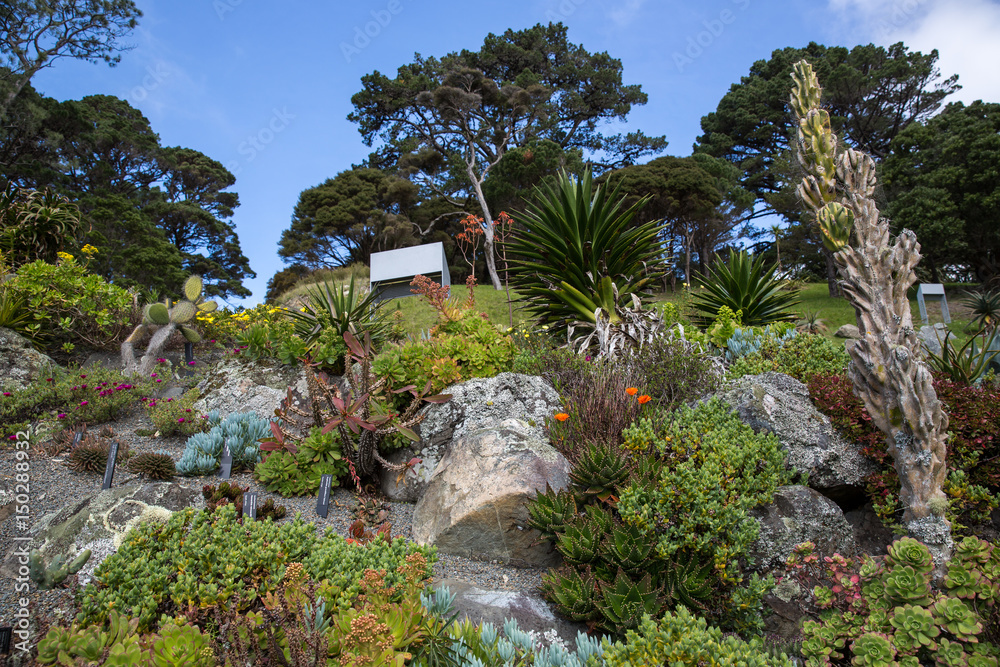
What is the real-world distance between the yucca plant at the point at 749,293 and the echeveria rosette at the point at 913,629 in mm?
5809

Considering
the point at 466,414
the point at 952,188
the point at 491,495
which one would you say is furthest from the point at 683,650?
the point at 952,188

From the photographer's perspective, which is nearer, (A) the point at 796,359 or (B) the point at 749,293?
(A) the point at 796,359

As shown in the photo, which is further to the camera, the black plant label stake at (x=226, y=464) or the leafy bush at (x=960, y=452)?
the black plant label stake at (x=226, y=464)

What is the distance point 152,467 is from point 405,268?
13.5m

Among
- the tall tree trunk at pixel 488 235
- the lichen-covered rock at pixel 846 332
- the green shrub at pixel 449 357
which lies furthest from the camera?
the tall tree trunk at pixel 488 235

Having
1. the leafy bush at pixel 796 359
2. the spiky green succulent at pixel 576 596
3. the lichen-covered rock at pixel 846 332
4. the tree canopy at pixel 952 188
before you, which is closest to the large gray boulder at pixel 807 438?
the leafy bush at pixel 796 359

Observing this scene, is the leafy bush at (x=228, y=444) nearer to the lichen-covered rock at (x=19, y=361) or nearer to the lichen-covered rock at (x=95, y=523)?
the lichen-covered rock at (x=95, y=523)

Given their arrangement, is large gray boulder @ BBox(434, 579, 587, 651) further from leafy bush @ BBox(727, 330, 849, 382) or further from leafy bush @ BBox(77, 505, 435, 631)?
leafy bush @ BBox(727, 330, 849, 382)

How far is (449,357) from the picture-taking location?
5371mm

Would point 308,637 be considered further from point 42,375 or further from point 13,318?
point 13,318

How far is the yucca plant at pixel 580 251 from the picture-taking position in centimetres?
665

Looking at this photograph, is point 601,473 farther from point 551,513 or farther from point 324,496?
point 324,496

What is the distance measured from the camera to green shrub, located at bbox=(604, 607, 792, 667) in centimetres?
204

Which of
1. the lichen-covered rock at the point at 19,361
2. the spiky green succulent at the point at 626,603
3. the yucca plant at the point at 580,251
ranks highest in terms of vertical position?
the yucca plant at the point at 580,251
